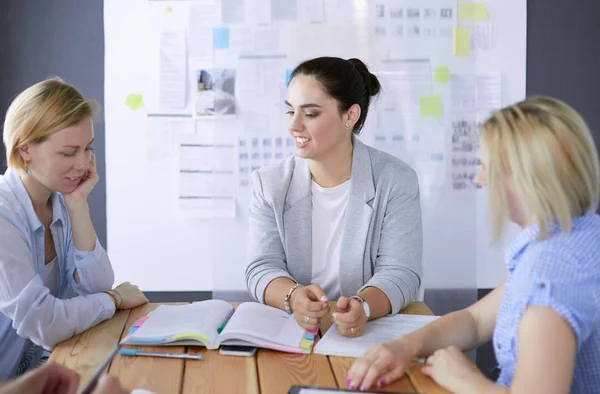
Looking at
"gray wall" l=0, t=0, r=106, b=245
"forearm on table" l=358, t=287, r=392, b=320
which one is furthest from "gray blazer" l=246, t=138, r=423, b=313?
"gray wall" l=0, t=0, r=106, b=245

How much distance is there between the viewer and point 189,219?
3189 mm

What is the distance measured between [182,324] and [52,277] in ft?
1.90

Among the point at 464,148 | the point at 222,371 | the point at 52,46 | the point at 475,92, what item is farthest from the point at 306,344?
the point at 52,46

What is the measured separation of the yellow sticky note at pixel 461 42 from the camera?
10.0ft

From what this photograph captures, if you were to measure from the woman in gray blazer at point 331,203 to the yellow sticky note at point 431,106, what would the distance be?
995 mm

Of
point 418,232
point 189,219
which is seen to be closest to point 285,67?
point 189,219

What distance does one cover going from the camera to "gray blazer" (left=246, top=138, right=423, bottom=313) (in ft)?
6.41

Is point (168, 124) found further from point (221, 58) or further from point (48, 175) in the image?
point (48, 175)

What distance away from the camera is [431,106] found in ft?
10.0

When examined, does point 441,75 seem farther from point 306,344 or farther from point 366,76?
point 306,344

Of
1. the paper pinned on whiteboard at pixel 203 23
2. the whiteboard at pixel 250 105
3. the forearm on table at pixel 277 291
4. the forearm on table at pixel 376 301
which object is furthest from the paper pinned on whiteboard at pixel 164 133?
the forearm on table at pixel 376 301

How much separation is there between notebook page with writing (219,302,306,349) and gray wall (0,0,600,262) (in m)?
1.78

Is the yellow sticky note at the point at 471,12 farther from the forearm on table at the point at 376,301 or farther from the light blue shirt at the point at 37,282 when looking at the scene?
the light blue shirt at the point at 37,282

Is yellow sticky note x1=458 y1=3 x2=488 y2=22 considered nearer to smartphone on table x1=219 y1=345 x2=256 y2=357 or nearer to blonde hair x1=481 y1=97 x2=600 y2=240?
blonde hair x1=481 y1=97 x2=600 y2=240
